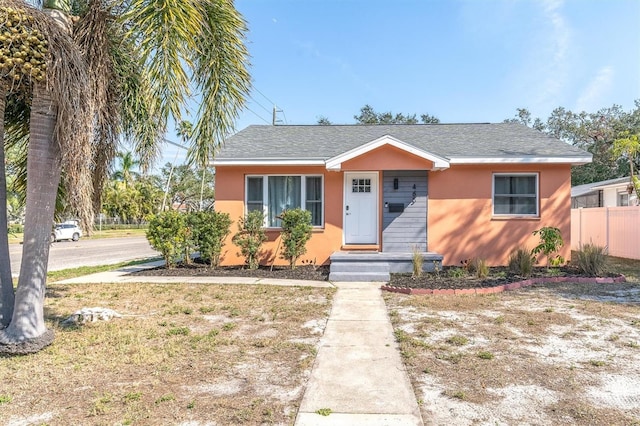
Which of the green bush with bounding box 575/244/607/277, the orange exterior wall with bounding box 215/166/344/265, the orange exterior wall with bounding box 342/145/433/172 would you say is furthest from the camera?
the orange exterior wall with bounding box 215/166/344/265

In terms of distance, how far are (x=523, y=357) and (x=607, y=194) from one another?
71.4 feet

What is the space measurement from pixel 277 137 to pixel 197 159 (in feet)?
25.8

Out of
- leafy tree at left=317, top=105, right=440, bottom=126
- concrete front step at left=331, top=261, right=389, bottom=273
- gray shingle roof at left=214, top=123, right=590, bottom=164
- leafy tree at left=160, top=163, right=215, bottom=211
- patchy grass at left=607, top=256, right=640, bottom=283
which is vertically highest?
leafy tree at left=317, top=105, right=440, bottom=126

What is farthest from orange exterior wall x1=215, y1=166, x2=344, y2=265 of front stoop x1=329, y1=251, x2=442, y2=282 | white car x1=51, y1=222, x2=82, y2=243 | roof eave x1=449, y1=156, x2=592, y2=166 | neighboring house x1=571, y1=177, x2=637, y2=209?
white car x1=51, y1=222, x2=82, y2=243

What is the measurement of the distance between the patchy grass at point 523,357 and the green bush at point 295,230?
366 cm

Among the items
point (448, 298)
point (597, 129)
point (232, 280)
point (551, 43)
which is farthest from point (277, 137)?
point (597, 129)

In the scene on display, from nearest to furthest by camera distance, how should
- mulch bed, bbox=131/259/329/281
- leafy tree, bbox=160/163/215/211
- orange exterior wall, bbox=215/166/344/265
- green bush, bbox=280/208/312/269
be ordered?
mulch bed, bbox=131/259/329/281, green bush, bbox=280/208/312/269, orange exterior wall, bbox=215/166/344/265, leafy tree, bbox=160/163/215/211

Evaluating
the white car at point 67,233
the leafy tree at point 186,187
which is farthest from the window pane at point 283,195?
the leafy tree at point 186,187

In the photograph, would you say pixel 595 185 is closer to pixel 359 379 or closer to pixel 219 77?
pixel 219 77

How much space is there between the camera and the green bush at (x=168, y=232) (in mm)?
9727

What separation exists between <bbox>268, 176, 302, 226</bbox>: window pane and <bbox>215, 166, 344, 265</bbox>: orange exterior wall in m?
0.21

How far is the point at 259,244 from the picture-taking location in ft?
32.9

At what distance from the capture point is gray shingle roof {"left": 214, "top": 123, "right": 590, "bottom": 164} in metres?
10.4

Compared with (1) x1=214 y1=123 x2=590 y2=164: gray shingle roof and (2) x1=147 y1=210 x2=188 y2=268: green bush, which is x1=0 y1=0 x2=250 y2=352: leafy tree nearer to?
(2) x1=147 y1=210 x2=188 y2=268: green bush
